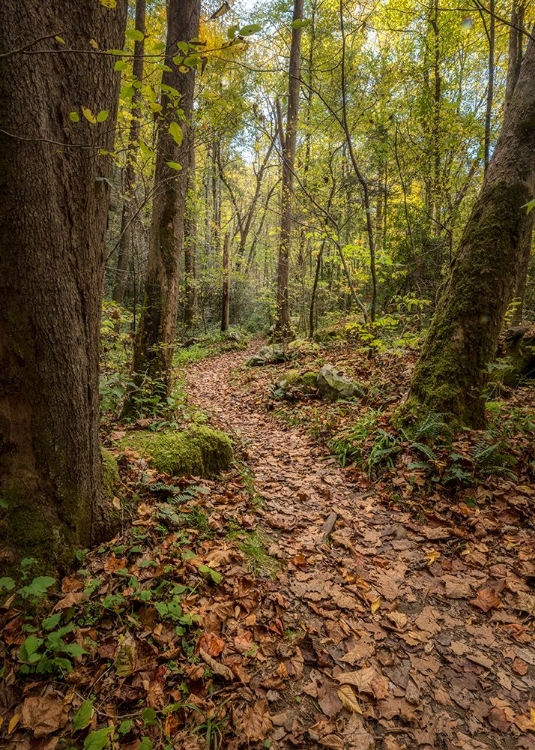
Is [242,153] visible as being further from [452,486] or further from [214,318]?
[452,486]

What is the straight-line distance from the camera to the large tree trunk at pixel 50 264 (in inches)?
73.1

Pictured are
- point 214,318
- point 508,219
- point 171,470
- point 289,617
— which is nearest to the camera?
point 289,617

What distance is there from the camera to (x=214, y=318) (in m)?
19.8

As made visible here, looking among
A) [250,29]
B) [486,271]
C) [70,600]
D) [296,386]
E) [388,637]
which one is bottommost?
[388,637]

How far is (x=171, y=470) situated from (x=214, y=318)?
1669 cm

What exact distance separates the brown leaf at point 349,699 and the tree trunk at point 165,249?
4.09m

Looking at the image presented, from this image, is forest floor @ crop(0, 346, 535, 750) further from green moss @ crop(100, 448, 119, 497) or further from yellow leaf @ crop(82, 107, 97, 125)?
yellow leaf @ crop(82, 107, 97, 125)

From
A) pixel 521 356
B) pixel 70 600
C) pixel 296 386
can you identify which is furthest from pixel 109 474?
pixel 521 356

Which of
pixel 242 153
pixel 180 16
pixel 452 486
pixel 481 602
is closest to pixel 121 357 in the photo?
pixel 180 16

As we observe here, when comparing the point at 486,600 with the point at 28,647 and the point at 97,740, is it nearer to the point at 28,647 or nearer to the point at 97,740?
the point at 97,740

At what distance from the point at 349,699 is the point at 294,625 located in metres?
0.55

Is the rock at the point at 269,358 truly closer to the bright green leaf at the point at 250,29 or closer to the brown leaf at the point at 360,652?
the brown leaf at the point at 360,652

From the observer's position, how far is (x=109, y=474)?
303 centimetres

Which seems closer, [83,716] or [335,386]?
[83,716]
